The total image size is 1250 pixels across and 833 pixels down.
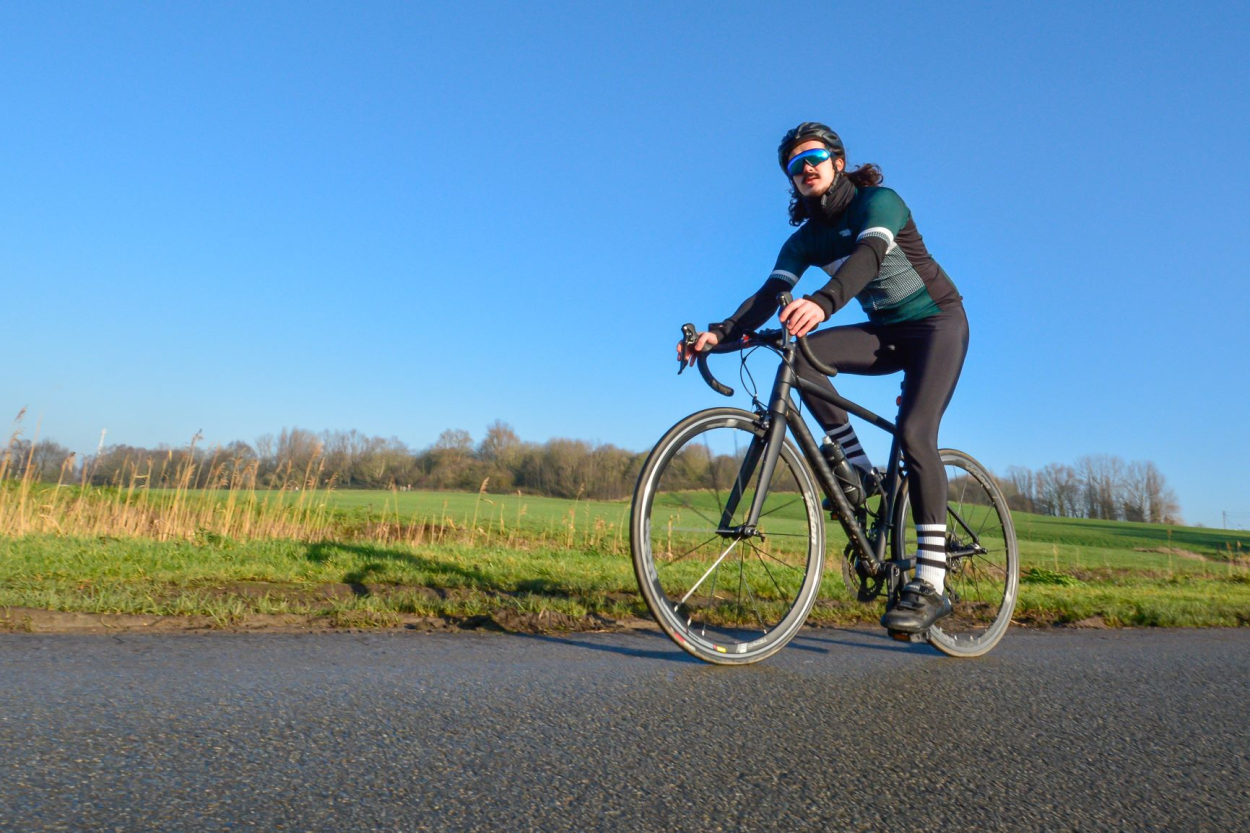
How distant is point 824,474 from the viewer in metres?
4.08

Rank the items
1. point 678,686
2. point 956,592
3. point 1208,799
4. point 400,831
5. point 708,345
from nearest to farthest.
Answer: point 400,831
point 1208,799
point 678,686
point 708,345
point 956,592

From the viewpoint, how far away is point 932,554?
13.5 ft

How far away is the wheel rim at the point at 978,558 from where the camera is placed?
4.57 meters

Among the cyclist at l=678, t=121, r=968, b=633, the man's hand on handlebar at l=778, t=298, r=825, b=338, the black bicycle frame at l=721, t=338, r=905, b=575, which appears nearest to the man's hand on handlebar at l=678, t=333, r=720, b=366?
the cyclist at l=678, t=121, r=968, b=633

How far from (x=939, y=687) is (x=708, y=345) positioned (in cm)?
165

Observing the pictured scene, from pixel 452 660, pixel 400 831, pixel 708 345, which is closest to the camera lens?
pixel 400 831

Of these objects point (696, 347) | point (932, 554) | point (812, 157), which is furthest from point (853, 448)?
point (812, 157)

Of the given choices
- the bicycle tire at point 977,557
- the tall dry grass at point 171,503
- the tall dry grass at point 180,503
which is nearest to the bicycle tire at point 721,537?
the bicycle tire at point 977,557

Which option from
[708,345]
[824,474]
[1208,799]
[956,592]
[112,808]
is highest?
[708,345]

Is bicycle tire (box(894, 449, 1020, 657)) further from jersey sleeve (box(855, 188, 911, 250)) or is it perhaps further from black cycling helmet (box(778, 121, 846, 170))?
black cycling helmet (box(778, 121, 846, 170))

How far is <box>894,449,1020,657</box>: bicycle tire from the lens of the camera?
4543 mm

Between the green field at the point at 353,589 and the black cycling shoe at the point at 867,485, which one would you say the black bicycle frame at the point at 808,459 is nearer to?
the black cycling shoe at the point at 867,485

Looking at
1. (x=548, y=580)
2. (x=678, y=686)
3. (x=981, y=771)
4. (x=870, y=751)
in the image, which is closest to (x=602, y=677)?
(x=678, y=686)

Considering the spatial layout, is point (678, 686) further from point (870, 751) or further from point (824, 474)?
point (824, 474)
